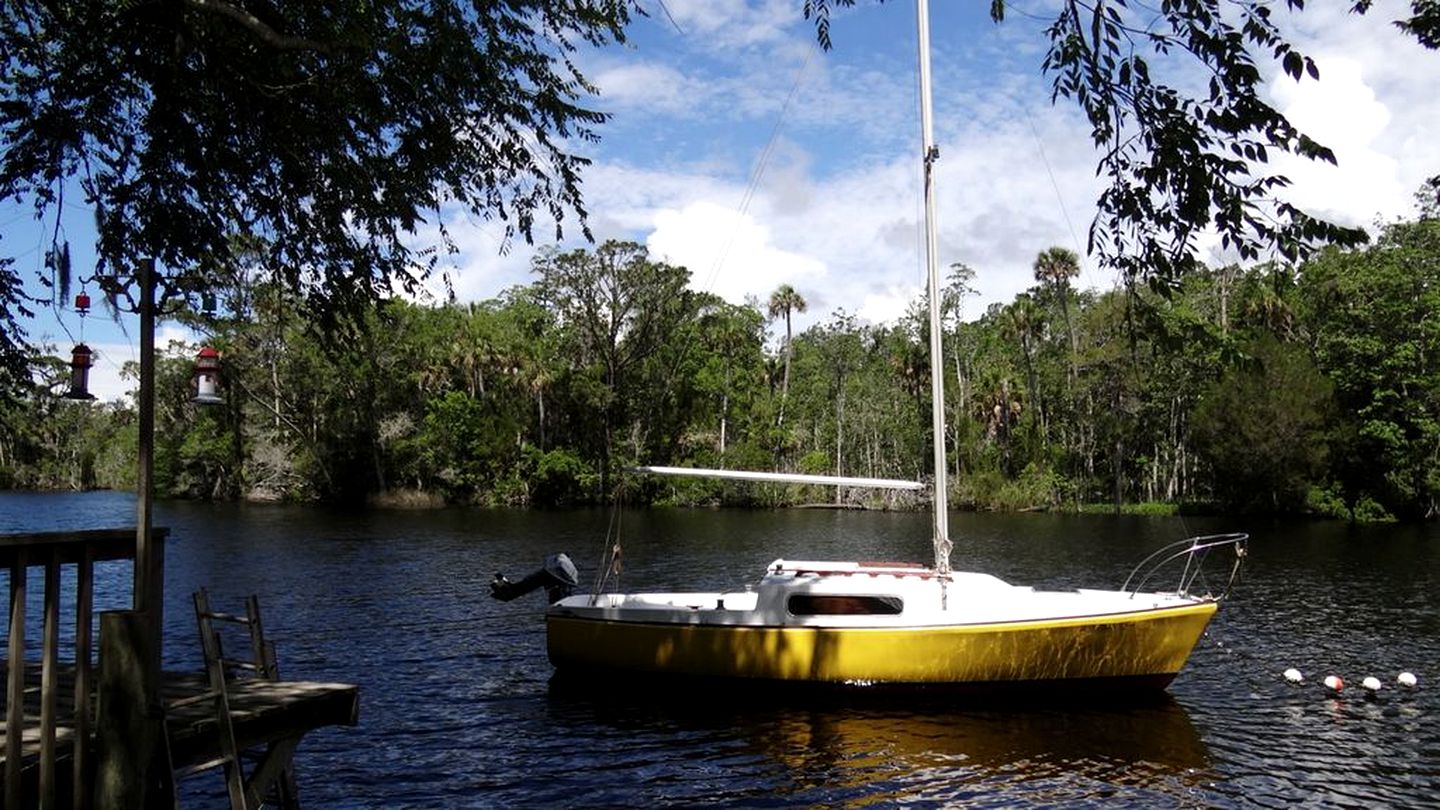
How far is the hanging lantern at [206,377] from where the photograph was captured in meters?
8.94

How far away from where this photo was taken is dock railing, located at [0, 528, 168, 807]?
475 cm

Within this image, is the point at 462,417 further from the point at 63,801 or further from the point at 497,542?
the point at 63,801

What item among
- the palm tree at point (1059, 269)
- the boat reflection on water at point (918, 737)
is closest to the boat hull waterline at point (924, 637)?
the boat reflection on water at point (918, 737)

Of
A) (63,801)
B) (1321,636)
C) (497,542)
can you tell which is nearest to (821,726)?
(63,801)

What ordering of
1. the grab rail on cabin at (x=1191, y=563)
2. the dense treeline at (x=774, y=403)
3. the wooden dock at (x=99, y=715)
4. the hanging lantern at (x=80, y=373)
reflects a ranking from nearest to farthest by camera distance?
1. the wooden dock at (x=99, y=715)
2. the hanging lantern at (x=80, y=373)
3. the grab rail on cabin at (x=1191, y=563)
4. the dense treeline at (x=774, y=403)

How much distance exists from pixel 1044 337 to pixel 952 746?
7355 centimetres

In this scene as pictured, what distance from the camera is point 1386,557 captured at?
34125 millimetres

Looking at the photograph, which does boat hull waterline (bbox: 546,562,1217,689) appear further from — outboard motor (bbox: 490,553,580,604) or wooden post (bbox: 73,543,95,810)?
wooden post (bbox: 73,543,95,810)

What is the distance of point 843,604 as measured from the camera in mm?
15242

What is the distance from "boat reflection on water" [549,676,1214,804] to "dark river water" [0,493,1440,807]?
0.04 m

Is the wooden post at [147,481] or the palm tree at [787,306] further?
the palm tree at [787,306]

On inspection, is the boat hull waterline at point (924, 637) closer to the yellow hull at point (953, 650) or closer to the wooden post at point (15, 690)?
the yellow hull at point (953, 650)

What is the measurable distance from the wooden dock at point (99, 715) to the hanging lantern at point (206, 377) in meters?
Answer: 3.04

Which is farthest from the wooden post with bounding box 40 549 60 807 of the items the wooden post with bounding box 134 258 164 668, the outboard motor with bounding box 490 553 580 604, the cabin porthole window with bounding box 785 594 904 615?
the outboard motor with bounding box 490 553 580 604
